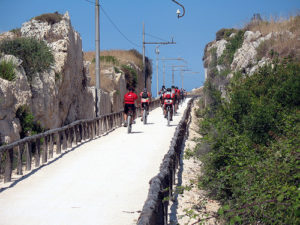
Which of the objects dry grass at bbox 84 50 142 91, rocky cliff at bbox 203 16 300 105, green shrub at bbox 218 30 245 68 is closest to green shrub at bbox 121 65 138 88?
dry grass at bbox 84 50 142 91

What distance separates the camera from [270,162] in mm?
7527

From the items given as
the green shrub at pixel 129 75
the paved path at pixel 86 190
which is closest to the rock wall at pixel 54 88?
the paved path at pixel 86 190

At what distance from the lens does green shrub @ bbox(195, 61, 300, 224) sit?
5914 millimetres

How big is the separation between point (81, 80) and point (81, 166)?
13923mm

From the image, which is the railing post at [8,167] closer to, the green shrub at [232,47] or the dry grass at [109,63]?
the dry grass at [109,63]

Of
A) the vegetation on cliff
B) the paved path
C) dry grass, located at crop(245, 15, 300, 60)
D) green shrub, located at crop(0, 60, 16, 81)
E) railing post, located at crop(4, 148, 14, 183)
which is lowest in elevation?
the paved path

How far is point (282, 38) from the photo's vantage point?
3061 centimetres

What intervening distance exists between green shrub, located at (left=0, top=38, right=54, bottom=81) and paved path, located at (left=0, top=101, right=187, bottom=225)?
549 centimetres

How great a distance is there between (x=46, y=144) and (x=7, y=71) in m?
3.33

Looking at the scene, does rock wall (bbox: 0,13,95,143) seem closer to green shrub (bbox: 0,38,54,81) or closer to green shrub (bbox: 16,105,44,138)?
green shrub (bbox: 16,105,44,138)

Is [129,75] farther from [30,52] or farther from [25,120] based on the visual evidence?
[25,120]

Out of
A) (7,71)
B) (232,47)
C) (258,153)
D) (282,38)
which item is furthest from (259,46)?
(258,153)

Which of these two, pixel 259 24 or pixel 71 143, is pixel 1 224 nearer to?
pixel 71 143

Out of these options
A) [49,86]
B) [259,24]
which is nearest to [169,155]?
[49,86]
